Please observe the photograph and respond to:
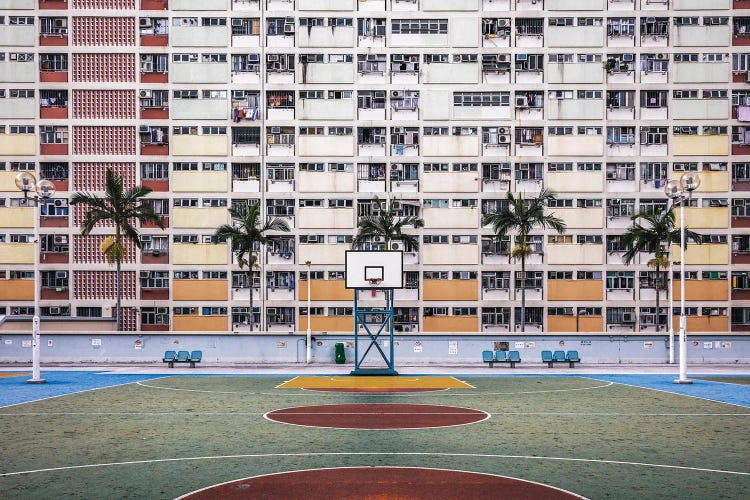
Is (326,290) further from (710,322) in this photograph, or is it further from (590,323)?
(710,322)

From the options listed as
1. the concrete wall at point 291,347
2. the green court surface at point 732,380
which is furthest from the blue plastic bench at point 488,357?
the green court surface at point 732,380

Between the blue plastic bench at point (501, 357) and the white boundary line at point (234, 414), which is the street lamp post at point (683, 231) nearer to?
the white boundary line at point (234, 414)

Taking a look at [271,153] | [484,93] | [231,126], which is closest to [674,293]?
[484,93]

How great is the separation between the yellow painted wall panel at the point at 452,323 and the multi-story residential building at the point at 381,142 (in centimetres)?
21

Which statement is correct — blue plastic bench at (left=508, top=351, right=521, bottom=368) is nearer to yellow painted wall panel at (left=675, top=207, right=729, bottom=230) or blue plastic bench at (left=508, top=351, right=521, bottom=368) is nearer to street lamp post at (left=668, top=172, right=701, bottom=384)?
street lamp post at (left=668, top=172, right=701, bottom=384)

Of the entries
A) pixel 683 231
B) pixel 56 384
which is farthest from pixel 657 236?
pixel 56 384

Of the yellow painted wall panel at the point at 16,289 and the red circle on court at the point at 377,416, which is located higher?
the yellow painted wall panel at the point at 16,289

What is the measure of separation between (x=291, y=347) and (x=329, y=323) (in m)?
16.4

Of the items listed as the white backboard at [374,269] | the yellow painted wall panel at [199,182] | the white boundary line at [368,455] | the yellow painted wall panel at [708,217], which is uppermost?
the yellow painted wall panel at [199,182]

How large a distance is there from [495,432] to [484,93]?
138 feet

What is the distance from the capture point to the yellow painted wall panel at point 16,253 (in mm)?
55781

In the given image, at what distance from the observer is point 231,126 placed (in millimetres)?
56281

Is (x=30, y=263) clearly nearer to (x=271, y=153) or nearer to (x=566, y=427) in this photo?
(x=271, y=153)

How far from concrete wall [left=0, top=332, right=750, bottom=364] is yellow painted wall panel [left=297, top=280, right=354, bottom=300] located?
16.7 metres
